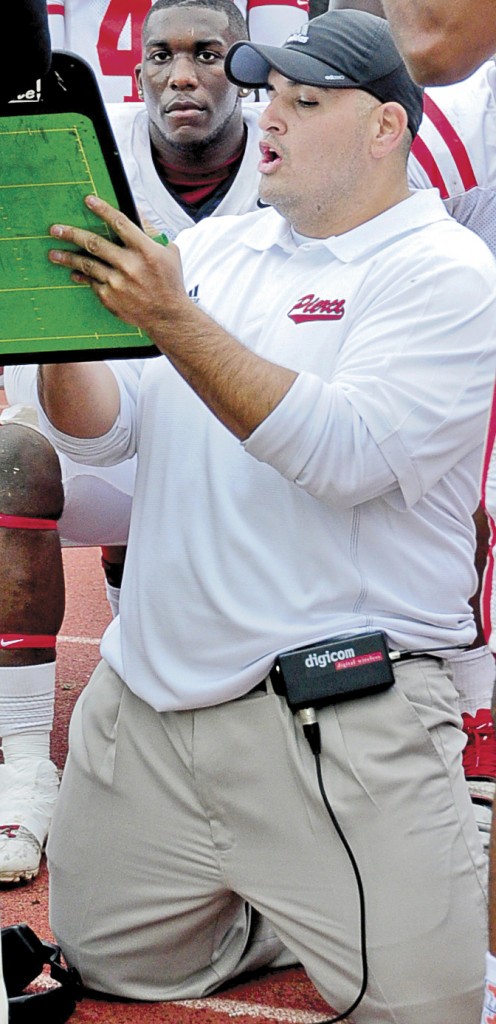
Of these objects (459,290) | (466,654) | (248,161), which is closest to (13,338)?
(459,290)

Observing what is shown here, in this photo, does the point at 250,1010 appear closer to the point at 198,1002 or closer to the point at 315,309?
the point at 198,1002

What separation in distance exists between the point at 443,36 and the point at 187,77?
2.02 meters

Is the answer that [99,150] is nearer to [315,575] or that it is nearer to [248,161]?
[315,575]

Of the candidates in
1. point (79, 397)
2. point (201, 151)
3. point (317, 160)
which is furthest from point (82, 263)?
point (201, 151)

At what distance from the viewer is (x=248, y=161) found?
338 cm

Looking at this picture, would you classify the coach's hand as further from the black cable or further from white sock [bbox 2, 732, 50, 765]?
white sock [bbox 2, 732, 50, 765]

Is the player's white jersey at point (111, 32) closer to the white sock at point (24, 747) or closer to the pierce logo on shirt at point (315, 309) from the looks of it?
the white sock at point (24, 747)

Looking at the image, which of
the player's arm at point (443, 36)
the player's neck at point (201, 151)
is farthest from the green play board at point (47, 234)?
the player's neck at point (201, 151)

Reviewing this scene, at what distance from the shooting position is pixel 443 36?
1.46 m

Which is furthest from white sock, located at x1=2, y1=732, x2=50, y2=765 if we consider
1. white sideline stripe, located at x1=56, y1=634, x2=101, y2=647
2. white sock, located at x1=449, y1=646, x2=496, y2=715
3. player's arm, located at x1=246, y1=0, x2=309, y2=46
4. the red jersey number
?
player's arm, located at x1=246, y1=0, x2=309, y2=46

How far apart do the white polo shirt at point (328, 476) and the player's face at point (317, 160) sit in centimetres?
5

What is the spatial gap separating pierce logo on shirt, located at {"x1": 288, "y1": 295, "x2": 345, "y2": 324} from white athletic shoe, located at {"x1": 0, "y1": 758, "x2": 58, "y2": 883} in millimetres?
1107

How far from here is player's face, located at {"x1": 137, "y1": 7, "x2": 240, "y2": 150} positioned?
336cm

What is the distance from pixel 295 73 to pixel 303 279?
1.10 ft
